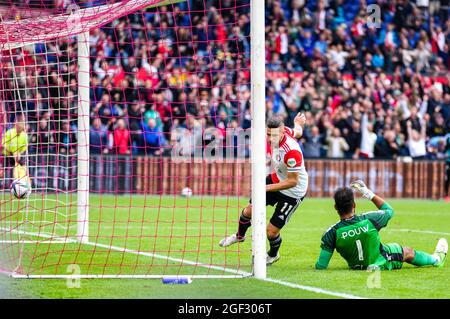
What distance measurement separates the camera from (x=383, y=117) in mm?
28859

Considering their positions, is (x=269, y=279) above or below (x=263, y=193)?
below

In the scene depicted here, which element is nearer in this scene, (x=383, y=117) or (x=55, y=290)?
(x=55, y=290)

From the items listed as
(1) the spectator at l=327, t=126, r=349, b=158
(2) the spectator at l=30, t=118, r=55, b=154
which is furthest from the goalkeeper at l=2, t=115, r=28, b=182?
(1) the spectator at l=327, t=126, r=349, b=158

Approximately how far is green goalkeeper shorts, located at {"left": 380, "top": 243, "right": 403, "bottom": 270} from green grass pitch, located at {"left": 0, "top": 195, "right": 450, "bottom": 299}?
0.21 meters

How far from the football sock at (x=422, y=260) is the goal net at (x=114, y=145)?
6.61ft

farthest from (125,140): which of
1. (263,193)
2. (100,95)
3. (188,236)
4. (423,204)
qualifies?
(263,193)

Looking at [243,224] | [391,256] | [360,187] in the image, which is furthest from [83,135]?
[391,256]

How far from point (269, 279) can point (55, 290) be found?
2.30m

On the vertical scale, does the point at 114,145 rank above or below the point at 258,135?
below

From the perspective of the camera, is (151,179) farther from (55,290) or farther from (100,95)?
(55,290)

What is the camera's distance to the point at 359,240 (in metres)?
10.6

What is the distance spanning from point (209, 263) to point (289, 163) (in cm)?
157

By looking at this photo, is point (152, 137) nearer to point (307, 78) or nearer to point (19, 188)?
point (307, 78)

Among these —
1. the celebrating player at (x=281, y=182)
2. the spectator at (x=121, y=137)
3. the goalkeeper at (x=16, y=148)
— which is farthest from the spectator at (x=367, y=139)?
the celebrating player at (x=281, y=182)
